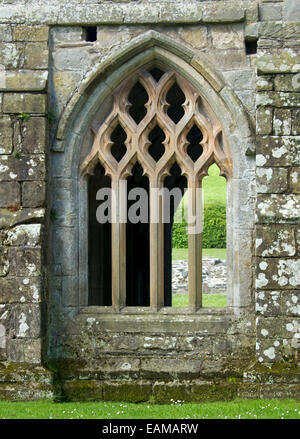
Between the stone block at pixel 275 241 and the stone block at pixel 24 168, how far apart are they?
7.01 ft

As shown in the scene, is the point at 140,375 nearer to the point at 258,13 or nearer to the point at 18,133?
the point at 18,133

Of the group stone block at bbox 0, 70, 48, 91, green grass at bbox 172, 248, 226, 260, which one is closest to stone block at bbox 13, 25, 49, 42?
stone block at bbox 0, 70, 48, 91

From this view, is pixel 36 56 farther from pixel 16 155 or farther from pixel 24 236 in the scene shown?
pixel 24 236

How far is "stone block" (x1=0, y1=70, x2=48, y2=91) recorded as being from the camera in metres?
6.63

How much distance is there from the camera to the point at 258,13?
6.63m

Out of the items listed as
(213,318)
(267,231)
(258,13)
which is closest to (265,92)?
(258,13)

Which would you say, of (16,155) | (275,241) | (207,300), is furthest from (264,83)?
(207,300)

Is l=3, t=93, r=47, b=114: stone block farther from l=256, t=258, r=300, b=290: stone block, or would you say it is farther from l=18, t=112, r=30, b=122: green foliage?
l=256, t=258, r=300, b=290: stone block

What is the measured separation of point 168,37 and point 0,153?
1.99m

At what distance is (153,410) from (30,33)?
3770 mm

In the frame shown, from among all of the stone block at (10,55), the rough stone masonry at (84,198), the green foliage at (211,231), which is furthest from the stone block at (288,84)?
the green foliage at (211,231)

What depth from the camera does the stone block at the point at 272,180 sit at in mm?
6359

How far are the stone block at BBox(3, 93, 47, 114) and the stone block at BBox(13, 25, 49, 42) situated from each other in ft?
1.94

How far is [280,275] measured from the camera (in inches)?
249
